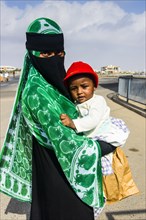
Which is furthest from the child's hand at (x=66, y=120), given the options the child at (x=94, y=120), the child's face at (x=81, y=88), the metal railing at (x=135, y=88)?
the metal railing at (x=135, y=88)

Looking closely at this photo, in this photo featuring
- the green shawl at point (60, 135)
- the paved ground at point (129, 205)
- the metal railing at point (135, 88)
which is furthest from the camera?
the metal railing at point (135, 88)

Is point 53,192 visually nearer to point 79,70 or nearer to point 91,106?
point 91,106

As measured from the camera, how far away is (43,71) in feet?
6.68

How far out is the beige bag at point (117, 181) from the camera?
223 cm

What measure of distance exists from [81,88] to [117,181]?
677 millimetres

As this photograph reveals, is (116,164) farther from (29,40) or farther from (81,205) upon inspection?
(29,40)

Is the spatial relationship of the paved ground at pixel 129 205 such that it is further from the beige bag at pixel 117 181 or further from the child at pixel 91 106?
the child at pixel 91 106

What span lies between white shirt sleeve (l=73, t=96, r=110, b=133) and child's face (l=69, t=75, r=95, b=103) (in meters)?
0.05

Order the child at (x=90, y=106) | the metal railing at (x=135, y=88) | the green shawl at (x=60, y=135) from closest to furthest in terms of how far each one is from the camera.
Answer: the green shawl at (x=60, y=135)
the child at (x=90, y=106)
the metal railing at (x=135, y=88)

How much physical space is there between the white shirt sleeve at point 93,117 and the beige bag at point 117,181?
0.33m

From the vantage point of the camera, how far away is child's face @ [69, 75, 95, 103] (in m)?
2.08

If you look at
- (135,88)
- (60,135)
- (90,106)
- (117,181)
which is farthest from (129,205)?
(135,88)

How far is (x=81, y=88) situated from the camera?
2090 mm

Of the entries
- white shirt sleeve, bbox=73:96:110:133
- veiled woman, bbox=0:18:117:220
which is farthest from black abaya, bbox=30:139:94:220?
white shirt sleeve, bbox=73:96:110:133
